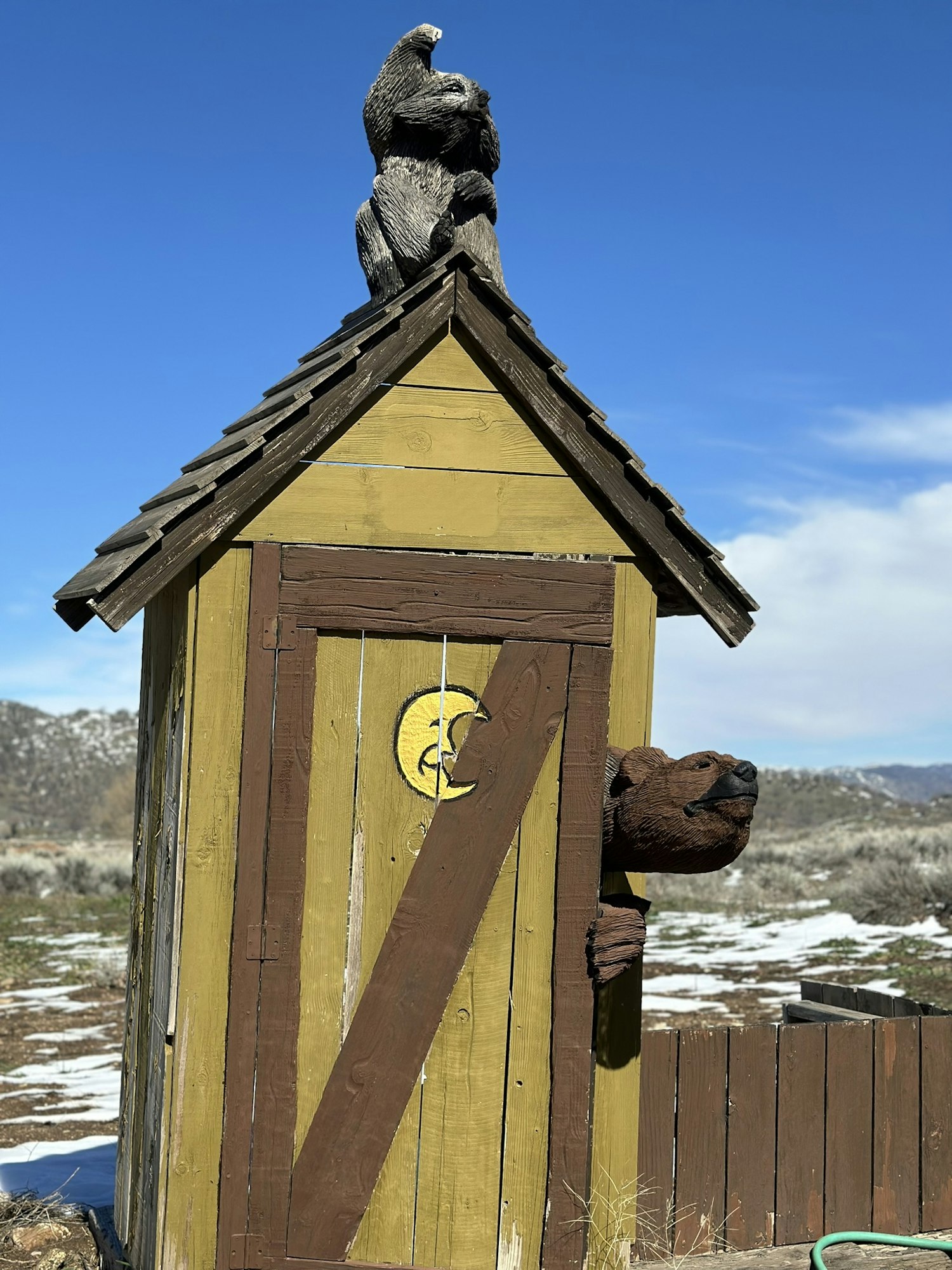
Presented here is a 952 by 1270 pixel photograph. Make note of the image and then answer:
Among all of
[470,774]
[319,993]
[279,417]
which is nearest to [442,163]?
[279,417]

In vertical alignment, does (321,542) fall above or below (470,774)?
above

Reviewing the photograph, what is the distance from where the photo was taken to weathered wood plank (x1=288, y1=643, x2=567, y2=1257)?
4.38 m

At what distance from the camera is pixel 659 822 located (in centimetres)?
442

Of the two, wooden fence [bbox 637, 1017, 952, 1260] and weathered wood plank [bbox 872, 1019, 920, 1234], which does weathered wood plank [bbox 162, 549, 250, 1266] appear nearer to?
wooden fence [bbox 637, 1017, 952, 1260]

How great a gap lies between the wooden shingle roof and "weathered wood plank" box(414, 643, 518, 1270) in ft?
3.98

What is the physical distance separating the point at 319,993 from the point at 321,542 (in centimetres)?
153

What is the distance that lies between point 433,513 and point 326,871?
1291 mm

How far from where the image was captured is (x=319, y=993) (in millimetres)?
4410

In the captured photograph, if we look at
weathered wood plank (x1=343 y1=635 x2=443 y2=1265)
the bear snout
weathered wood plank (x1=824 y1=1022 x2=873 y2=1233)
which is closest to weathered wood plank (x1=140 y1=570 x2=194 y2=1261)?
weathered wood plank (x1=343 y1=635 x2=443 y2=1265)

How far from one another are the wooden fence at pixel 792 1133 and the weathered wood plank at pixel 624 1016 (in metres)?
0.57

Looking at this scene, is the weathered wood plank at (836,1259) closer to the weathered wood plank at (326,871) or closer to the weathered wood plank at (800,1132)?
the weathered wood plank at (800,1132)

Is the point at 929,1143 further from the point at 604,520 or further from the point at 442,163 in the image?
the point at 442,163

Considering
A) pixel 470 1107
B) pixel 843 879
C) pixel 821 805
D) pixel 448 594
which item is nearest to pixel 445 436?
pixel 448 594

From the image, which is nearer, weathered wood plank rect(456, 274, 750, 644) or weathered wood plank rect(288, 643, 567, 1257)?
weathered wood plank rect(288, 643, 567, 1257)
